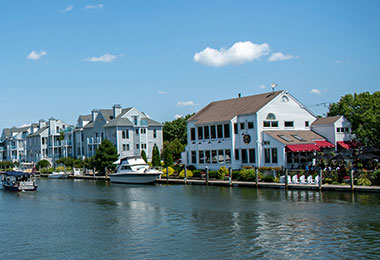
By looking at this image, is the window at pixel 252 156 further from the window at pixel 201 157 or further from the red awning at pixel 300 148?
→ the window at pixel 201 157

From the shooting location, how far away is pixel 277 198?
3888 cm

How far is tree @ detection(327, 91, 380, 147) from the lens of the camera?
53.8 metres

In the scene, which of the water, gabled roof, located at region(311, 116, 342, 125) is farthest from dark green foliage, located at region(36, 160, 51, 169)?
gabled roof, located at region(311, 116, 342, 125)

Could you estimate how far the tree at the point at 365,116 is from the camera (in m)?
53.8

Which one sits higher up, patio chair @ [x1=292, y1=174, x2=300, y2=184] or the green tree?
the green tree

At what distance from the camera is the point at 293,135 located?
178ft

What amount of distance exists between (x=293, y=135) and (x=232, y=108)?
9.40 m

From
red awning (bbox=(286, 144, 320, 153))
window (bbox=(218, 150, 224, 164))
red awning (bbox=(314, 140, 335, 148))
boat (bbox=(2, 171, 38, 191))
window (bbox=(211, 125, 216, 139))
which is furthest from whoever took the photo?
window (bbox=(211, 125, 216, 139))

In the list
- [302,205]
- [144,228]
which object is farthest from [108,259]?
[302,205]

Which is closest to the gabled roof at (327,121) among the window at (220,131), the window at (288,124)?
the window at (288,124)

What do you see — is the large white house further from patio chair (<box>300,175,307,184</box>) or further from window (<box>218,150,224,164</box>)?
patio chair (<box>300,175,307,184</box>)

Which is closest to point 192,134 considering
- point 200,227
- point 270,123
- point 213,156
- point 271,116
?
point 213,156

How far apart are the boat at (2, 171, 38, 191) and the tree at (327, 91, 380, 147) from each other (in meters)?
39.2

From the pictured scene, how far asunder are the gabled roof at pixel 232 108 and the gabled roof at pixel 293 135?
367cm
